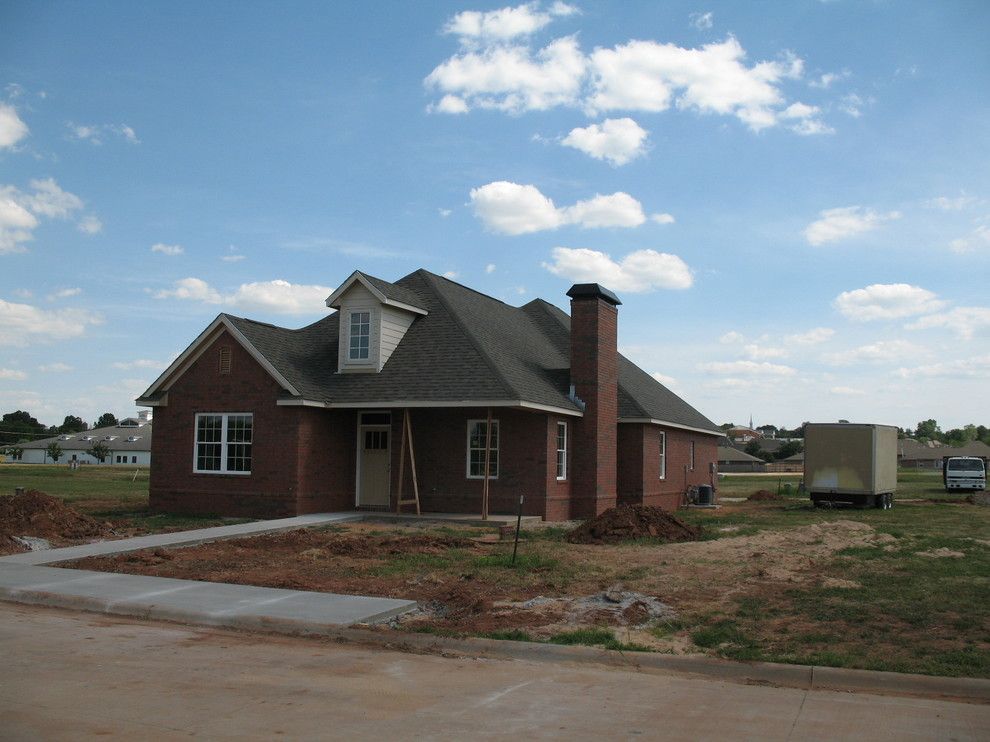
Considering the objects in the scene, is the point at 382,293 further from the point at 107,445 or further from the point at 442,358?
the point at 107,445

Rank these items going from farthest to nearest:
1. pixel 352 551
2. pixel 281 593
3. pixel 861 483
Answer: pixel 861 483, pixel 352 551, pixel 281 593

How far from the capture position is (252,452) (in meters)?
23.3

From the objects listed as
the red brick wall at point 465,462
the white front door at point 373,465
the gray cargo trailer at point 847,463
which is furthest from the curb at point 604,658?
the gray cargo trailer at point 847,463

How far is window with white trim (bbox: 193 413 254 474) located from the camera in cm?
2355

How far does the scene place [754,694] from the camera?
25.6 feet

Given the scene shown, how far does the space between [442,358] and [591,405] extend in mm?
4563

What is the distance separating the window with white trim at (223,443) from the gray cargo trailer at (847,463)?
19835 millimetres

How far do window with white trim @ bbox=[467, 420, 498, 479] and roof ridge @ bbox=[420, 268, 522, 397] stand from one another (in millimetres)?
1634

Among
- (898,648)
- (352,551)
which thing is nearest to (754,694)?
(898,648)

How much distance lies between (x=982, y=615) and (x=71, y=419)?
170497mm

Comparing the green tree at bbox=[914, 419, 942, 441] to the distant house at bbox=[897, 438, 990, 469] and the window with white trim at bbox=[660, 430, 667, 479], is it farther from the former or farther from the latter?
the window with white trim at bbox=[660, 430, 667, 479]

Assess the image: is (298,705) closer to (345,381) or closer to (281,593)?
(281,593)

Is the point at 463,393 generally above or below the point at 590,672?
above

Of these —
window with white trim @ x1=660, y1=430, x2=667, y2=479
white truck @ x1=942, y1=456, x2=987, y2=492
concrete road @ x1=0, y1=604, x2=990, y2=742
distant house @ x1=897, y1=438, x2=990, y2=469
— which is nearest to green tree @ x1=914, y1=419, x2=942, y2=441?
distant house @ x1=897, y1=438, x2=990, y2=469
